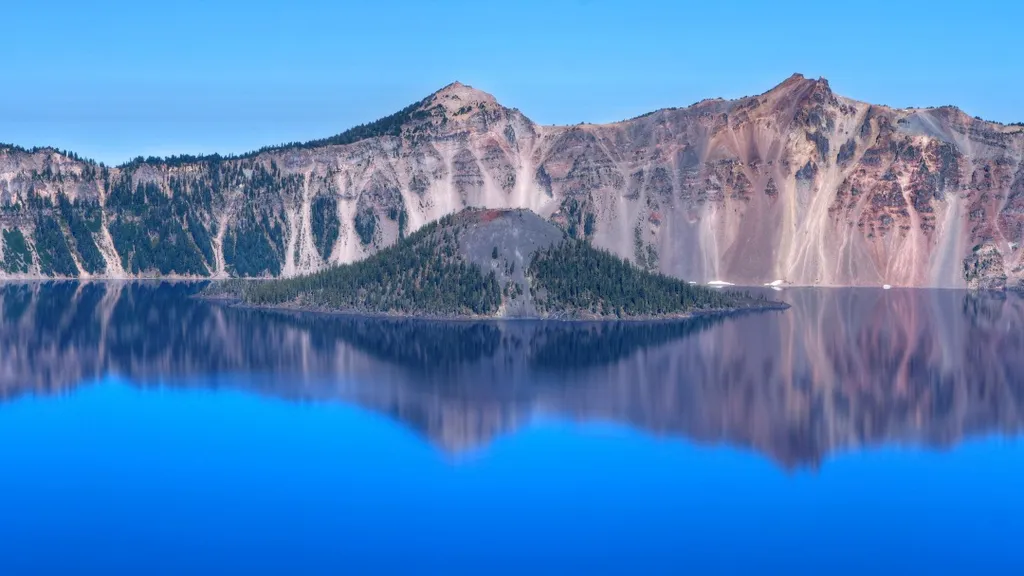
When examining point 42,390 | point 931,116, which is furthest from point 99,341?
point 931,116

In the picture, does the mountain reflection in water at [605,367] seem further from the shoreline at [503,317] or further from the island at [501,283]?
the island at [501,283]

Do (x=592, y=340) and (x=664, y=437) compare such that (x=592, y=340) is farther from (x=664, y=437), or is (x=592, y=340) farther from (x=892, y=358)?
(x=664, y=437)

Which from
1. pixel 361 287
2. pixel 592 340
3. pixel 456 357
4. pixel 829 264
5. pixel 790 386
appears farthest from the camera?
pixel 829 264

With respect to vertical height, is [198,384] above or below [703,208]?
below

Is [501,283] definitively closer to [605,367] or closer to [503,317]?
[503,317]

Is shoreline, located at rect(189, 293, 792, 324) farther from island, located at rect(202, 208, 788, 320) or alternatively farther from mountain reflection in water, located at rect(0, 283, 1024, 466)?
mountain reflection in water, located at rect(0, 283, 1024, 466)

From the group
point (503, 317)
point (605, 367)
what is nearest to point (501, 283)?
point (503, 317)

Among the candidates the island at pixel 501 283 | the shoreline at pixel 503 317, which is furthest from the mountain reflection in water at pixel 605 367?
the island at pixel 501 283

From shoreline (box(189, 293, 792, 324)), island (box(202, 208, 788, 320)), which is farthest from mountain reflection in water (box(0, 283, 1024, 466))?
island (box(202, 208, 788, 320))
